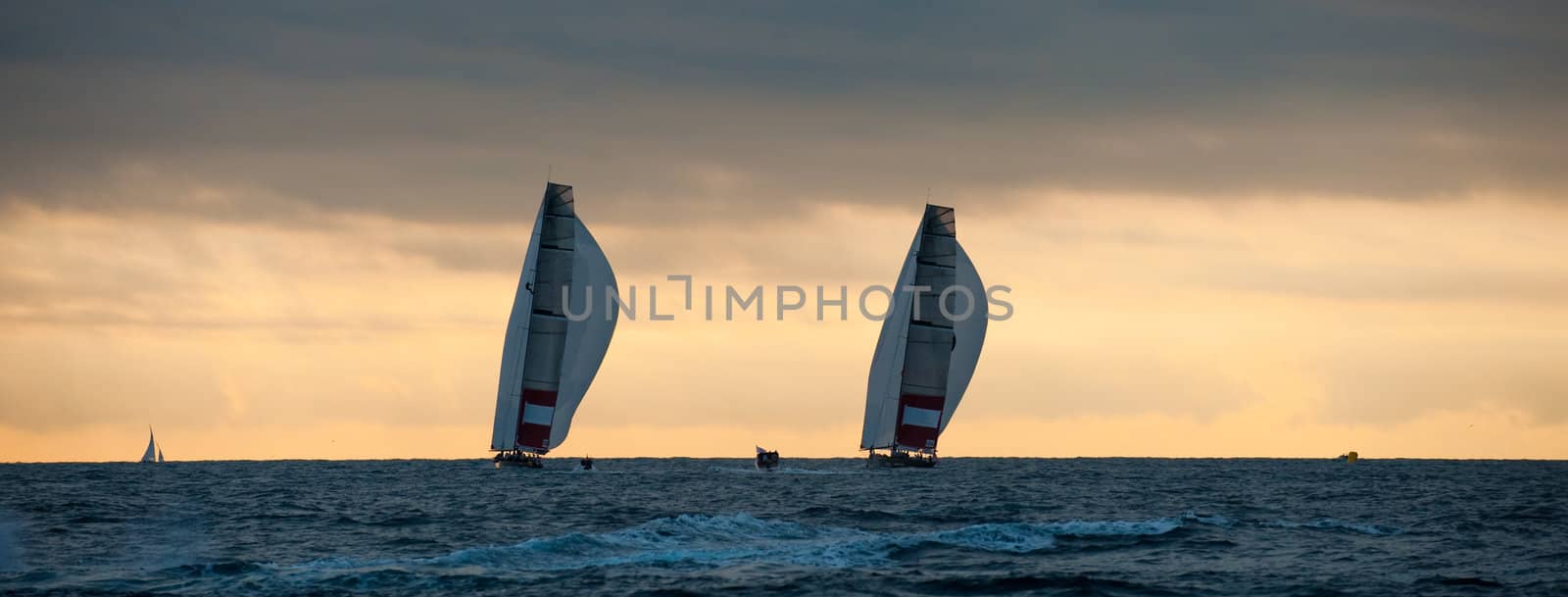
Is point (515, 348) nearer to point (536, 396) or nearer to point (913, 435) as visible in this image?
point (536, 396)

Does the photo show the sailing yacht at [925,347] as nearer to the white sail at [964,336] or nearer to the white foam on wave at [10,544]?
the white sail at [964,336]

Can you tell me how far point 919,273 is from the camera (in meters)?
91.1

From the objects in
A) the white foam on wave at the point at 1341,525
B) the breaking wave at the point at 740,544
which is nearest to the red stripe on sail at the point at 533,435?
the breaking wave at the point at 740,544

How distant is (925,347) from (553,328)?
2106cm

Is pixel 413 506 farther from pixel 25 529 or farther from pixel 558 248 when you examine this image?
pixel 558 248

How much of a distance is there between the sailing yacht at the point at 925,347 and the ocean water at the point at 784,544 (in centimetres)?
1931

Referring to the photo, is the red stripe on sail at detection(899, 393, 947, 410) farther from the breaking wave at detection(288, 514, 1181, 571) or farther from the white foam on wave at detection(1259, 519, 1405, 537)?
the breaking wave at detection(288, 514, 1181, 571)

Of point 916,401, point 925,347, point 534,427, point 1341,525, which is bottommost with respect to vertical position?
point 1341,525

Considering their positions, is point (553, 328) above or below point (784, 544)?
above

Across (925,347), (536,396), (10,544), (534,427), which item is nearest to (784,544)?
(10,544)

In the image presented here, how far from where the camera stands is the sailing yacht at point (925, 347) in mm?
91188

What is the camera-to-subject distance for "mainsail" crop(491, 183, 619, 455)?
92.0 m

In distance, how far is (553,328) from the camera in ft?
304

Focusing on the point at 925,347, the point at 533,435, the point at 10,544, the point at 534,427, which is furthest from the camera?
the point at 533,435
